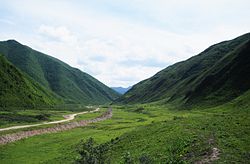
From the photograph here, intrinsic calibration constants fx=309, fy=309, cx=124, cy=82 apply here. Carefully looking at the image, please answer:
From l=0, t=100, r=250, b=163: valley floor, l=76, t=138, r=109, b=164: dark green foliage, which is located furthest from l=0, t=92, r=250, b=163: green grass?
l=76, t=138, r=109, b=164: dark green foliage

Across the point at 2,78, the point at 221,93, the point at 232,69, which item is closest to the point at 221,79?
the point at 232,69

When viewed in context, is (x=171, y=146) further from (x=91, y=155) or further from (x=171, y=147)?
(x=91, y=155)

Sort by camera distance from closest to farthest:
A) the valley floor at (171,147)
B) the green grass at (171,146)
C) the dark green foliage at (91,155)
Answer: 1. the dark green foliage at (91,155)
2. the valley floor at (171,147)
3. the green grass at (171,146)

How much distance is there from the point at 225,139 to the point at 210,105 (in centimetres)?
7995

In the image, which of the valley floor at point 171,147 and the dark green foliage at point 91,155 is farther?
the valley floor at point 171,147

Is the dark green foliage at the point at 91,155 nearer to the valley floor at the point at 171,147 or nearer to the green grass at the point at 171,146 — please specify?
the valley floor at the point at 171,147

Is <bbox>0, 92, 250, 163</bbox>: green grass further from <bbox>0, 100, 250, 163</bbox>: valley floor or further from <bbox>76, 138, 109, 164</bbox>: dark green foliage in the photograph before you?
<bbox>76, 138, 109, 164</bbox>: dark green foliage

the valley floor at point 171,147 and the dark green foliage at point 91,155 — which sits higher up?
the dark green foliage at point 91,155

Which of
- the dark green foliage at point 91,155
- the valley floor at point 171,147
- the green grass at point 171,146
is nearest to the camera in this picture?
the dark green foliage at point 91,155

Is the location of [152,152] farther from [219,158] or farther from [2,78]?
[2,78]

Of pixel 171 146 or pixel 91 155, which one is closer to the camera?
pixel 91 155

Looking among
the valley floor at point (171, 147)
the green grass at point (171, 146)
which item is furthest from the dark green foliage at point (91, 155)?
the green grass at point (171, 146)

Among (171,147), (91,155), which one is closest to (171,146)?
(171,147)

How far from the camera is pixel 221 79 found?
134875mm
